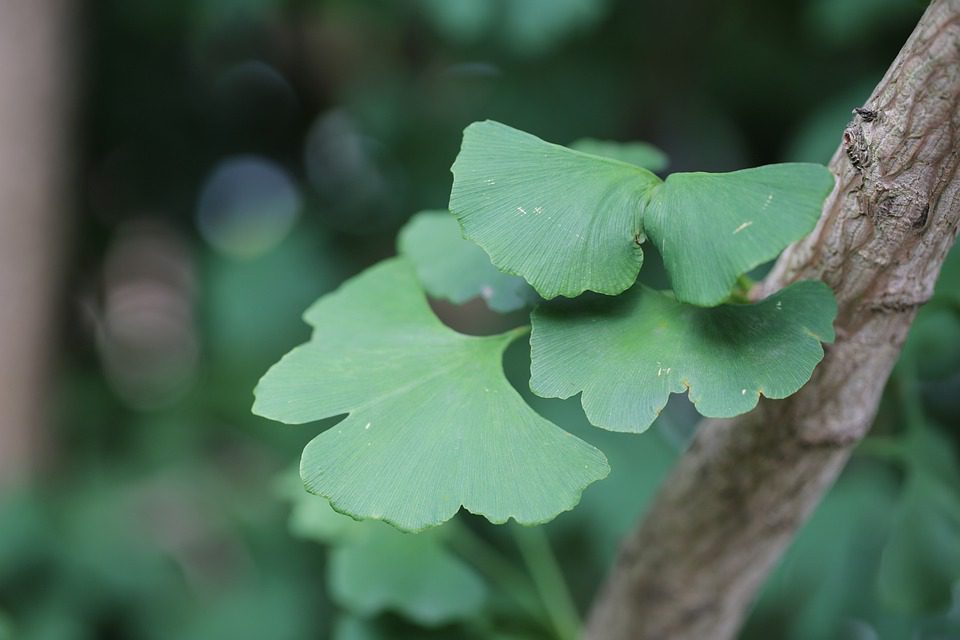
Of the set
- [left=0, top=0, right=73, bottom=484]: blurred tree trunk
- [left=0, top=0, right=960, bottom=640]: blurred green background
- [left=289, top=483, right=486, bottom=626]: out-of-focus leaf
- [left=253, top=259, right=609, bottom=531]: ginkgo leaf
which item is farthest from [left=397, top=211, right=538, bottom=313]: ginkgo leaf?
[left=0, top=0, right=73, bottom=484]: blurred tree trunk

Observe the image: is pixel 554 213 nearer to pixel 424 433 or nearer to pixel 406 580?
pixel 424 433

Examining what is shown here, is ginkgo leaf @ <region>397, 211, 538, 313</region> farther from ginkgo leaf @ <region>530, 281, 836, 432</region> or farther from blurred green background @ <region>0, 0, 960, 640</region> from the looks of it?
blurred green background @ <region>0, 0, 960, 640</region>

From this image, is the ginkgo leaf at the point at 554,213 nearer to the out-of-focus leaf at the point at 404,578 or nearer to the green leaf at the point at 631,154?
the green leaf at the point at 631,154

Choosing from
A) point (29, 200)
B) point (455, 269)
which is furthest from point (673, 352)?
point (29, 200)

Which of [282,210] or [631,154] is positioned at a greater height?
[631,154]

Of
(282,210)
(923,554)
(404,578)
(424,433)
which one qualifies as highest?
(424,433)

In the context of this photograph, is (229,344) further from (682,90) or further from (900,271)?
(900,271)
